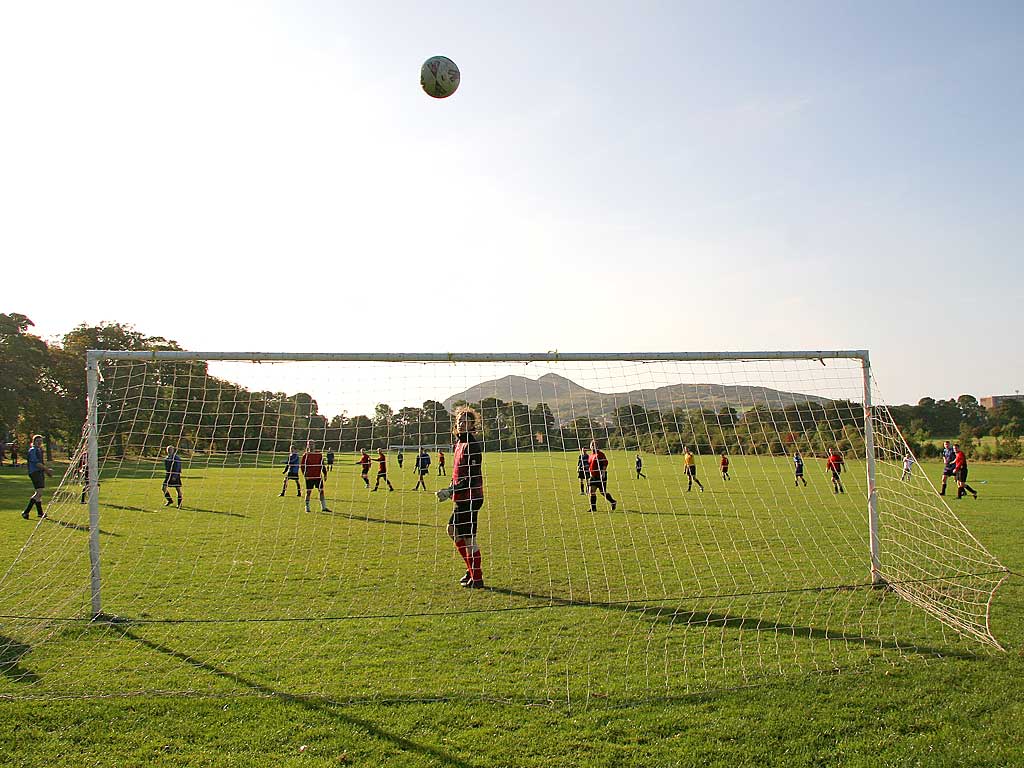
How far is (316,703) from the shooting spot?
4590mm

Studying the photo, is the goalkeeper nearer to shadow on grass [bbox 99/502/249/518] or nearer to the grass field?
the grass field

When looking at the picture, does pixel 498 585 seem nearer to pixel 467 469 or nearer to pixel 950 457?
pixel 467 469

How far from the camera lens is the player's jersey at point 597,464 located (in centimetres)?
1614

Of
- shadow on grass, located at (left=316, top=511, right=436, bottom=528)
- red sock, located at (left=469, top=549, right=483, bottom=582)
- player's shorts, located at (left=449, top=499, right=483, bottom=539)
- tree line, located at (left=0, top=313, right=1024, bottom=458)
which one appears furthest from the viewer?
shadow on grass, located at (left=316, top=511, right=436, bottom=528)

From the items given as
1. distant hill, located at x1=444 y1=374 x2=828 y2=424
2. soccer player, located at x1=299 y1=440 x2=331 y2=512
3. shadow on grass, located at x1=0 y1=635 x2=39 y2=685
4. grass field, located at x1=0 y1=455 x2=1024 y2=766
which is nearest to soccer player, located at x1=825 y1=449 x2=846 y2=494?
grass field, located at x1=0 y1=455 x2=1024 y2=766

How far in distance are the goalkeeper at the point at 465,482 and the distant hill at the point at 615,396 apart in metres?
1.03

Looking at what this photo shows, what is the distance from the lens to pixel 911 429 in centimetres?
4409

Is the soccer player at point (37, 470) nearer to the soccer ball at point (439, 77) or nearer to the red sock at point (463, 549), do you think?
the red sock at point (463, 549)

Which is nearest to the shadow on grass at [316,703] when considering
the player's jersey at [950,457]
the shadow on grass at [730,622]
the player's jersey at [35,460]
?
the shadow on grass at [730,622]

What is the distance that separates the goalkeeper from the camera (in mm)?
7586

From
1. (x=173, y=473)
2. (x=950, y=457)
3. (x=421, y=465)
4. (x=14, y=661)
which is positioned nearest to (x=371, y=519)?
(x=173, y=473)

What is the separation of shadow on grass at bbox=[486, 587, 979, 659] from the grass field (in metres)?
0.04

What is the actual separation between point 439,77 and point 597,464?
10557 mm

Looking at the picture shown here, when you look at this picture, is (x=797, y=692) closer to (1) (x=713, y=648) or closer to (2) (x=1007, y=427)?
(1) (x=713, y=648)
